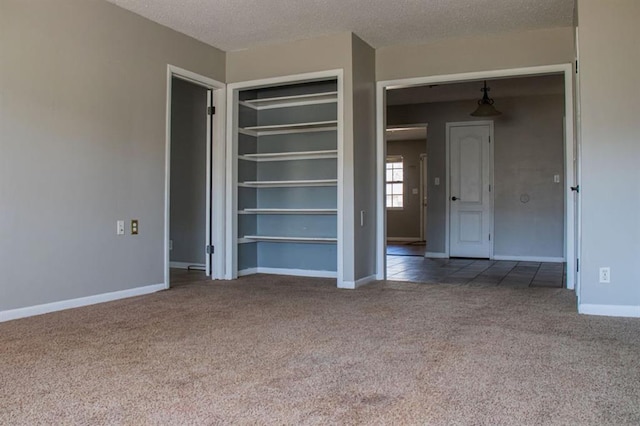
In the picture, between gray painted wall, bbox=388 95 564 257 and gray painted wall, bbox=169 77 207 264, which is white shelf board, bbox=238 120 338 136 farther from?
gray painted wall, bbox=388 95 564 257

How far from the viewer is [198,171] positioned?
6.14 m

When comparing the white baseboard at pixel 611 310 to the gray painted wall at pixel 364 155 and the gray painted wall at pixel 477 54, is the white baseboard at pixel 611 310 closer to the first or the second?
the gray painted wall at pixel 364 155

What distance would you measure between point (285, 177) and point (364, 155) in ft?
3.40

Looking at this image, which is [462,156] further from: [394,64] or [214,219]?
[214,219]

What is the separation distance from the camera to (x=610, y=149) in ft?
11.4

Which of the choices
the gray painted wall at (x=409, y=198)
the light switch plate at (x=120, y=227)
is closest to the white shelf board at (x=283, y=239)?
the light switch plate at (x=120, y=227)

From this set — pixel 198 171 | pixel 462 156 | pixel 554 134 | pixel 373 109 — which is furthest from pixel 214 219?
pixel 554 134

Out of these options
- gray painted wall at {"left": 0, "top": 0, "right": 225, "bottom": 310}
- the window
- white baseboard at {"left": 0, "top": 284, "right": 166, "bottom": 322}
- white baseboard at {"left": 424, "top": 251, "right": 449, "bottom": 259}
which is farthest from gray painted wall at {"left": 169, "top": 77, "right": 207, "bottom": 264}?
the window

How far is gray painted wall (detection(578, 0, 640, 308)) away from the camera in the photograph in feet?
11.3

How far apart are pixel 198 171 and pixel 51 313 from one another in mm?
2915

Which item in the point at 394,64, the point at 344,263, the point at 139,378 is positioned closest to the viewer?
the point at 139,378

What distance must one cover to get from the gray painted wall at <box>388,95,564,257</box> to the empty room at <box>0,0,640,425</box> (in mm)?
620

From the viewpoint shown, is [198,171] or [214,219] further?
[198,171]

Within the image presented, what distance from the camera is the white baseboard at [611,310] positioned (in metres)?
3.44
